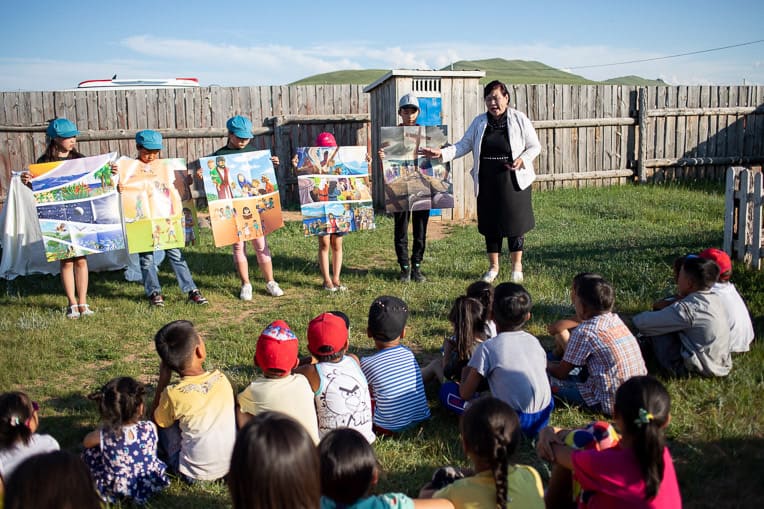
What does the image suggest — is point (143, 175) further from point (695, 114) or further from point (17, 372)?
point (695, 114)

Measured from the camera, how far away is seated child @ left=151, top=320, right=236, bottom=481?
12.1 ft

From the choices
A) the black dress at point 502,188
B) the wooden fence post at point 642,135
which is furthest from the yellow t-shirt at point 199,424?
the wooden fence post at point 642,135

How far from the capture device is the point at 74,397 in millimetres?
5047

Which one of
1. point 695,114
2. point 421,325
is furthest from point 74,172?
point 695,114

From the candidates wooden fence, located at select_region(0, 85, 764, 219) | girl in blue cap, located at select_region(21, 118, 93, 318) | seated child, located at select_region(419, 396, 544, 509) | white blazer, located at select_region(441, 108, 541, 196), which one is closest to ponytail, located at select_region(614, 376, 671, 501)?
seated child, located at select_region(419, 396, 544, 509)

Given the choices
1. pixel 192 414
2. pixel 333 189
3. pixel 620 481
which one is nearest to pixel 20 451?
pixel 192 414

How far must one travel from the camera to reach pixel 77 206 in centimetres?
689

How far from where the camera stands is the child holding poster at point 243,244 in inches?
287

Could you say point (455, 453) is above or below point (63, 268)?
below

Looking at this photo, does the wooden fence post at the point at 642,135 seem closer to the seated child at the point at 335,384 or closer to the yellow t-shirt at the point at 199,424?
the seated child at the point at 335,384

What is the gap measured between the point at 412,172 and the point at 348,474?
567 cm

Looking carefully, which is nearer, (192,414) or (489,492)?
A: (489,492)

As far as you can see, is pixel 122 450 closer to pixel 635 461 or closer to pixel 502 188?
pixel 635 461

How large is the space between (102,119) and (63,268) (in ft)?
22.2
